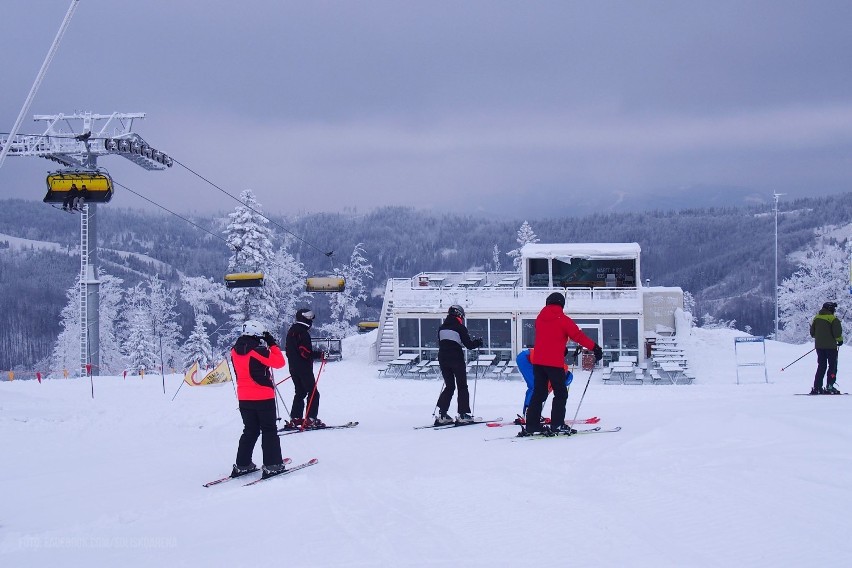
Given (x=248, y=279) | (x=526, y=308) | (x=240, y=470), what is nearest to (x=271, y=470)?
(x=240, y=470)

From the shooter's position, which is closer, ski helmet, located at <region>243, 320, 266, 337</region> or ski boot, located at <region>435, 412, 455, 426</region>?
ski helmet, located at <region>243, 320, 266, 337</region>

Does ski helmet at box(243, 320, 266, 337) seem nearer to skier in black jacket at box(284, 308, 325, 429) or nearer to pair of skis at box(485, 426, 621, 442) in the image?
skier in black jacket at box(284, 308, 325, 429)

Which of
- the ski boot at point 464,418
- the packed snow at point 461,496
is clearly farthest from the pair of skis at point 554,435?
the ski boot at point 464,418

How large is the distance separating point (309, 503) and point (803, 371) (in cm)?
1945

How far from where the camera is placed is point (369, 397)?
56.2 ft

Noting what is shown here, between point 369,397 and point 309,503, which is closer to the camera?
point 309,503

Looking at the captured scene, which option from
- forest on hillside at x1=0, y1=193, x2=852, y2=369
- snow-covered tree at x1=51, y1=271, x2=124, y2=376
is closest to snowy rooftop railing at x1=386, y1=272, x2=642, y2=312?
snow-covered tree at x1=51, y1=271, x2=124, y2=376

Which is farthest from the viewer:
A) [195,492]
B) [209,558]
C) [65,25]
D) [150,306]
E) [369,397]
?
[150,306]

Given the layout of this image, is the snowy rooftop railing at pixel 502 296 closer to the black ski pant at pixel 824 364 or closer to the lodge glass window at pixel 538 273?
the lodge glass window at pixel 538 273

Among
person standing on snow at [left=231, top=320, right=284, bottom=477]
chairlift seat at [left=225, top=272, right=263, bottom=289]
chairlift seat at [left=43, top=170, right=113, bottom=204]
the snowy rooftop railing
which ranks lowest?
person standing on snow at [left=231, top=320, right=284, bottom=477]

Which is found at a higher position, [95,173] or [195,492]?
[95,173]

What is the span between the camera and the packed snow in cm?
472

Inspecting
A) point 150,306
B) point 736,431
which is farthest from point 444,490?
point 150,306

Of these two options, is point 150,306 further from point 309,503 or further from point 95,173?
point 309,503
